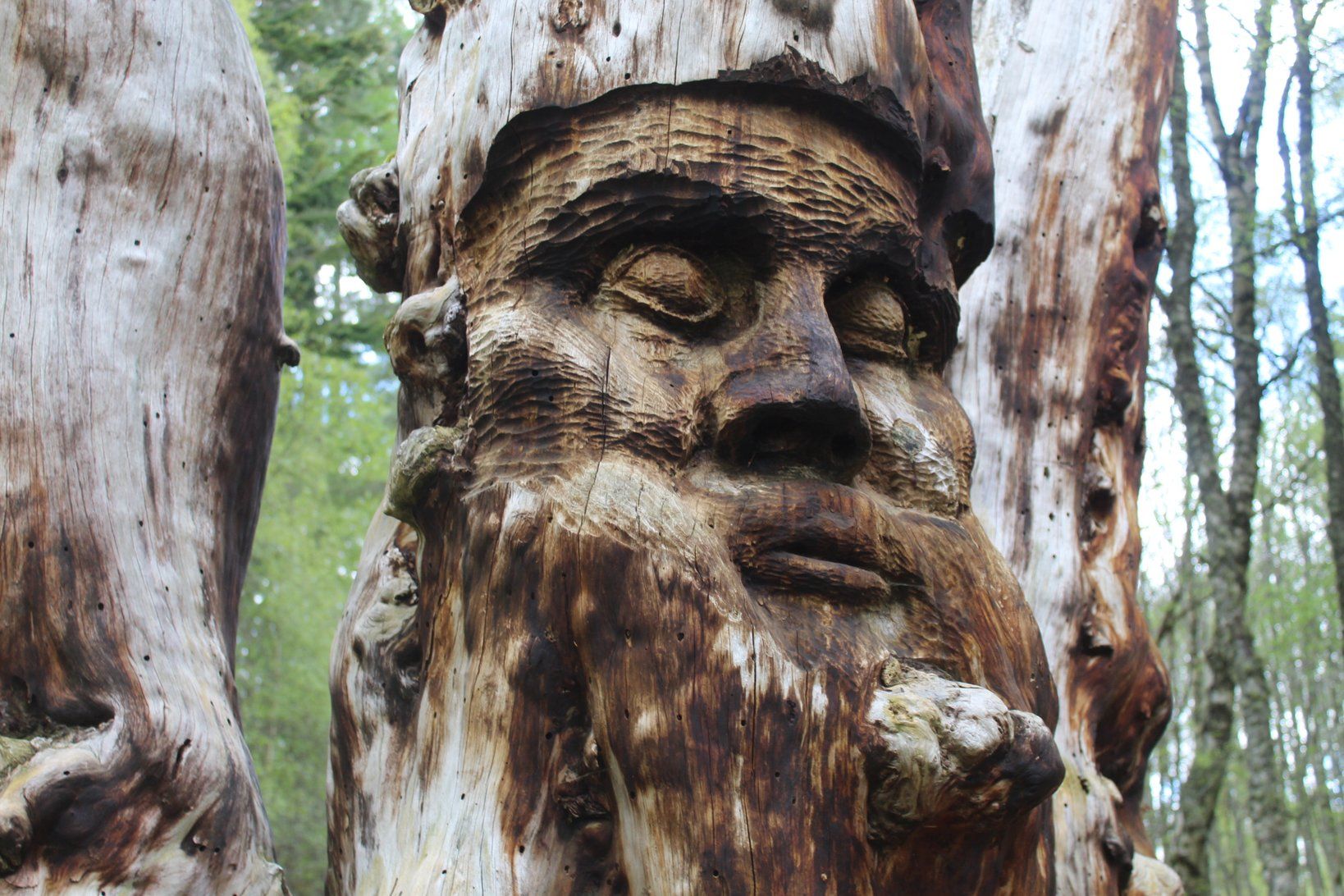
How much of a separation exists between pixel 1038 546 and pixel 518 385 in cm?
242

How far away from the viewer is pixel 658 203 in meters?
3.01

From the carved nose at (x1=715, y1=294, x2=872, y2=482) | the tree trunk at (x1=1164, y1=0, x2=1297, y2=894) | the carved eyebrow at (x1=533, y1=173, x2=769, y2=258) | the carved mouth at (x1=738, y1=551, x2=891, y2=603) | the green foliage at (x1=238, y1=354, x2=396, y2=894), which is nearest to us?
the carved mouth at (x1=738, y1=551, x2=891, y2=603)

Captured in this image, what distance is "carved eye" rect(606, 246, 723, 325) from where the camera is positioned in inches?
120

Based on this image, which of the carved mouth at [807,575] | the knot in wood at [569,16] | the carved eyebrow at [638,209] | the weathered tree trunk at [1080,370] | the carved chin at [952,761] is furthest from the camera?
the weathered tree trunk at [1080,370]

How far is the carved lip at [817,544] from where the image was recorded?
9.18ft

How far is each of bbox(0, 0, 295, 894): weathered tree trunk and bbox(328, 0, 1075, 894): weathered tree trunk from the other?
0.42 metres

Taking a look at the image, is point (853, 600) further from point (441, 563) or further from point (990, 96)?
point (990, 96)

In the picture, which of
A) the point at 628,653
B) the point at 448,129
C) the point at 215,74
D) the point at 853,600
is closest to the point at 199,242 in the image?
the point at 215,74

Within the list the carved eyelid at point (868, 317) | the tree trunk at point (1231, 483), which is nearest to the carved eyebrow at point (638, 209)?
the carved eyelid at point (868, 317)

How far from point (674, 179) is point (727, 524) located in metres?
0.82

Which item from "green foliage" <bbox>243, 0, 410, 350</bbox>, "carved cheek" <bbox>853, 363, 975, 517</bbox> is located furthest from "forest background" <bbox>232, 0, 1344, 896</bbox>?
"carved cheek" <bbox>853, 363, 975, 517</bbox>

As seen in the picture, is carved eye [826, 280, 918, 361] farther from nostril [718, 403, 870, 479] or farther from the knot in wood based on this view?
the knot in wood

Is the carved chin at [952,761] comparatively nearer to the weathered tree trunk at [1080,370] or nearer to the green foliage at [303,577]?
the weathered tree trunk at [1080,370]

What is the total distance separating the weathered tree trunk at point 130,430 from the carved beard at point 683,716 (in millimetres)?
600
